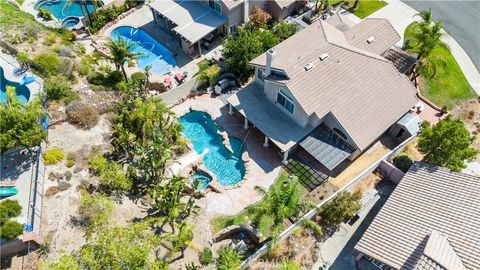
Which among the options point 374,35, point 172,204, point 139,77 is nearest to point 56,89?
point 139,77

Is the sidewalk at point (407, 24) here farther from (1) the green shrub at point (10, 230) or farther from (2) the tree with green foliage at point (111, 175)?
(1) the green shrub at point (10, 230)

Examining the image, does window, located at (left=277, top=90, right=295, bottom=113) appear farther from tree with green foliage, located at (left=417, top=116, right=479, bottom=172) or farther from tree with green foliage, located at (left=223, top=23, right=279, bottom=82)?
tree with green foliage, located at (left=417, top=116, right=479, bottom=172)

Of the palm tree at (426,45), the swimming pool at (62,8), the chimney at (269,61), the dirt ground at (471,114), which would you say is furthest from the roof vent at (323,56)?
the swimming pool at (62,8)

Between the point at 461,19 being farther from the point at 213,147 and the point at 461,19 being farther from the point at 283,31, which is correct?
the point at 213,147

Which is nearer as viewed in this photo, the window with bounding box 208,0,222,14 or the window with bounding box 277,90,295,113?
the window with bounding box 277,90,295,113

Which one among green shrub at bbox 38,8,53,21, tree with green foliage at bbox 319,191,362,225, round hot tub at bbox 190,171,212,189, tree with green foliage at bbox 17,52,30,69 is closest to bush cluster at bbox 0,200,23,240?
round hot tub at bbox 190,171,212,189

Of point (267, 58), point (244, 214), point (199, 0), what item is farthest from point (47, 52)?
point (244, 214)
